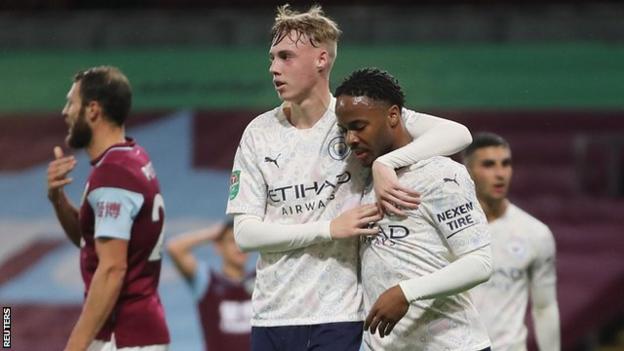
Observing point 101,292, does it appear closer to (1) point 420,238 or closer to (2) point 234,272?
(1) point 420,238

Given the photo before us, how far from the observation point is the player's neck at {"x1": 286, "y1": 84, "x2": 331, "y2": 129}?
4.65 m

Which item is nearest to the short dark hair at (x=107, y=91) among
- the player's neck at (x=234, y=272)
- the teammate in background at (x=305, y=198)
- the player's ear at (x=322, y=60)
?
the teammate in background at (x=305, y=198)

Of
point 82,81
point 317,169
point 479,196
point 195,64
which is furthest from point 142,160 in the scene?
point 195,64

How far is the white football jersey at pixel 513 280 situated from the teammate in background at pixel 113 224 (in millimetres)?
1615

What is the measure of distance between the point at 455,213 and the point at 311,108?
2.25 ft

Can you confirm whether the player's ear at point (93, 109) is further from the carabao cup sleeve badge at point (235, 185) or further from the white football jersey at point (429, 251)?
Answer: the white football jersey at point (429, 251)

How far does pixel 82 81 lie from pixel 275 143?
3.11 feet

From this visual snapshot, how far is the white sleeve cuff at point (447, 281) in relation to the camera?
4.25 metres

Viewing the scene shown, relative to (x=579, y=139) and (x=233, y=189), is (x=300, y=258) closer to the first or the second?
(x=233, y=189)

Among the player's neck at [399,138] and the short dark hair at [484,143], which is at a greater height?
the player's neck at [399,138]

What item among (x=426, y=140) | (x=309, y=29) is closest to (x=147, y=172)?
(x=309, y=29)

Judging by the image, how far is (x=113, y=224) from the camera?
4820mm

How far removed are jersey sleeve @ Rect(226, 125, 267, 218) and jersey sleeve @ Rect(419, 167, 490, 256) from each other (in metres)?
0.60

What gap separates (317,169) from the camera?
4.57 meters
